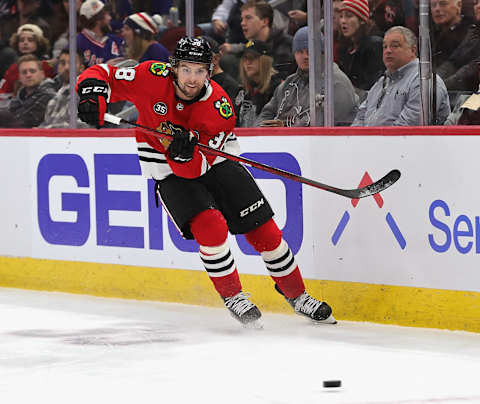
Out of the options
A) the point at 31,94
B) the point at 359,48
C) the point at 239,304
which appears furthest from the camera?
the point at 31,94

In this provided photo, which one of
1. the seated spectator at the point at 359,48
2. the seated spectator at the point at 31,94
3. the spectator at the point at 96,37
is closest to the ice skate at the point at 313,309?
the seated spectator at the point at 359,48

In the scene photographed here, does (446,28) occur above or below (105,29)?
below

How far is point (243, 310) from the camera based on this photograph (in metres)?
4.57

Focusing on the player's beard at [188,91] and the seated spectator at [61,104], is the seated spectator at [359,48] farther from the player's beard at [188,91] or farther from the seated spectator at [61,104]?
the seated spectator at [61,104]

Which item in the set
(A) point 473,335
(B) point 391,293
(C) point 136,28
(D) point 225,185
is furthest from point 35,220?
(A) point 473,335

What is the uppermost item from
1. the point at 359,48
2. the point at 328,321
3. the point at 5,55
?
the point at 5,55

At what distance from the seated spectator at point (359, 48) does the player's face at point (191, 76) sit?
745 mm

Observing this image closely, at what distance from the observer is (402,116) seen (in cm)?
468

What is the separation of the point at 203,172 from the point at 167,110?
0.31 metres

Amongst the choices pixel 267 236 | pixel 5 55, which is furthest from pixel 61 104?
pixel 267 236

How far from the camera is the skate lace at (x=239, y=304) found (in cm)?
457

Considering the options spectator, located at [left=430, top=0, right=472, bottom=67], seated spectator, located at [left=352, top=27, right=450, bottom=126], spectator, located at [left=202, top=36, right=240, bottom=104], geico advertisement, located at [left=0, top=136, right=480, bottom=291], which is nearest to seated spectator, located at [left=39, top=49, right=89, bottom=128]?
geico advertisement, located at [left=0, top=136, right=480, bottom=291]

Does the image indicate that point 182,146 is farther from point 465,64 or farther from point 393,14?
point 465,64

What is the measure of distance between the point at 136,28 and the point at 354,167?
5.31 feet
